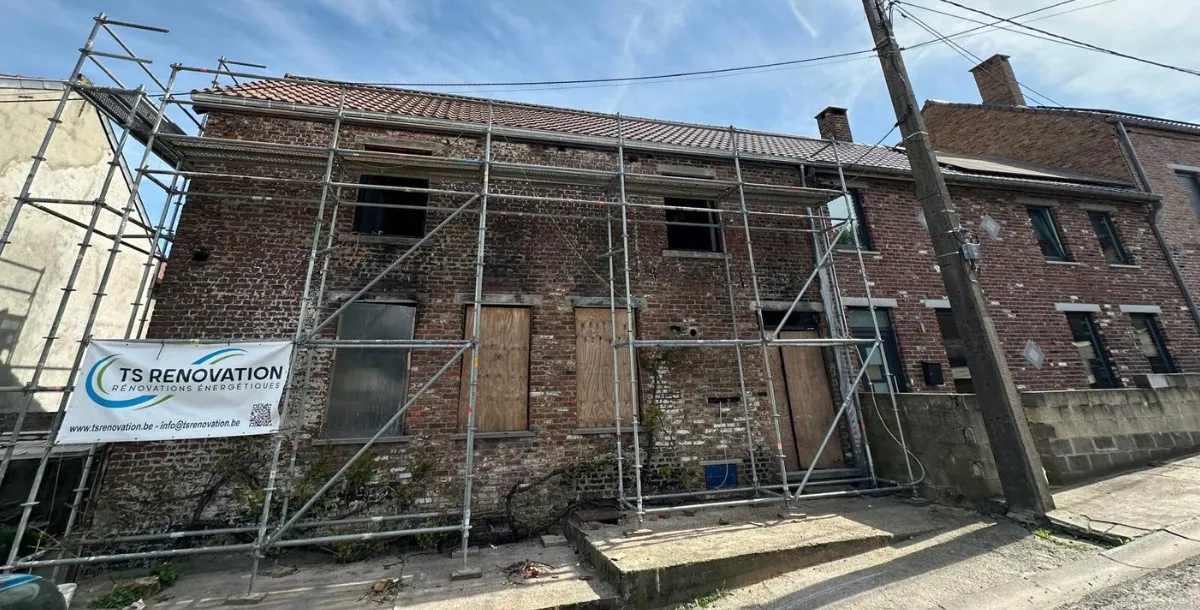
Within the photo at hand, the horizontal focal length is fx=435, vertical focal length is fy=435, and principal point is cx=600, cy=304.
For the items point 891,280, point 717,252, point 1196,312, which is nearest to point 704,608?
point 717,252

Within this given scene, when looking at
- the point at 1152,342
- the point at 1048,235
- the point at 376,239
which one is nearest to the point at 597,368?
the point at 376,239

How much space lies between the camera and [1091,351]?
9.68 meters

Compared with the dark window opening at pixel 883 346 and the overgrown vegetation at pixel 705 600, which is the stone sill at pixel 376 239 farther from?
the dark window opening at pixel 883 346

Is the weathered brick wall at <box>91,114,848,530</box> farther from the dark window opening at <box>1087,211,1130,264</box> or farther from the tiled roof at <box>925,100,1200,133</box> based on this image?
the tiled roof at <box>925,100,1200,133</box>

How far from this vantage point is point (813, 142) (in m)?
12.3

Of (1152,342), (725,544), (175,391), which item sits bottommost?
(725,544)

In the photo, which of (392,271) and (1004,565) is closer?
(1004,565)

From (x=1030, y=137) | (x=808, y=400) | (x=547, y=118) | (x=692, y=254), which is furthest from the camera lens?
(x=1030, y=137)

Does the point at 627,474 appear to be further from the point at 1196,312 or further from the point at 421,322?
the point at 1196,312

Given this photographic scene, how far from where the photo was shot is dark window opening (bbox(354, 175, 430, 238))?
24.6 ft

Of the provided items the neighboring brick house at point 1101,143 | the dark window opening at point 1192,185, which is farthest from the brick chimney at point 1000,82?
the dark window opening at point 1192,185

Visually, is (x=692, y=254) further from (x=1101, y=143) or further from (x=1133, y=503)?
(x=1101, y=143)

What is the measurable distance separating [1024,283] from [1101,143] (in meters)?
7.79

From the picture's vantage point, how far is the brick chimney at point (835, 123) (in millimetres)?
13484
